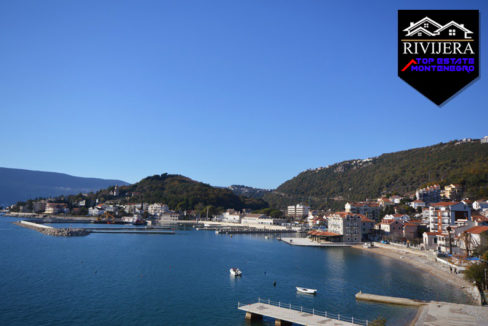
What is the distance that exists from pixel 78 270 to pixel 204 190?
118396 mm

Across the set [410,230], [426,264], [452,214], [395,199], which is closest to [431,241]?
[452,214]

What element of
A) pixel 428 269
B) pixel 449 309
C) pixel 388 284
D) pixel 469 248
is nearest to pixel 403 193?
pixel 469 248

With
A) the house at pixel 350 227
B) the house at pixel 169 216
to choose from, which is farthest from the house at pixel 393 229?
the house at pixel 169 216

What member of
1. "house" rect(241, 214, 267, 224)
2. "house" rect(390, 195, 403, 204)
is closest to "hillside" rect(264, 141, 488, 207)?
"house" rect(390, 195, 403, 204)

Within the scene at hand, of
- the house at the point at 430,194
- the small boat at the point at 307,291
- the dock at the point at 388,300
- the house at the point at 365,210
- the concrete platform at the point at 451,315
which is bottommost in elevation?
the small boat at the point at 307,291

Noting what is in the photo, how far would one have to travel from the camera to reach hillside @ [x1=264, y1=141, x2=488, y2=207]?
3142 inches

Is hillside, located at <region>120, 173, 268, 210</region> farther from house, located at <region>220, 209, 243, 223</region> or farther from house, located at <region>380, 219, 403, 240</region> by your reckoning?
house, located at <region>380, 219, 403, 240</region>

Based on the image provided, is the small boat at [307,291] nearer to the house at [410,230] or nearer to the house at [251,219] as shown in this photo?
the house at [410,230]

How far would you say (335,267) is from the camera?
3509 centimetres

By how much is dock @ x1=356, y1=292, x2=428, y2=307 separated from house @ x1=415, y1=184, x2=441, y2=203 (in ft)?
204

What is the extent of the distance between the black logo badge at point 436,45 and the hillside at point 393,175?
65820 mm

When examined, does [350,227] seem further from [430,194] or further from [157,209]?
[157,209]

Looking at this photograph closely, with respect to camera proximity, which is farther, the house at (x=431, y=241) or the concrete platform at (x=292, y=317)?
the house at (x=431, y=241)

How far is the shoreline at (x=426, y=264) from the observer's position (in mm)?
25550
